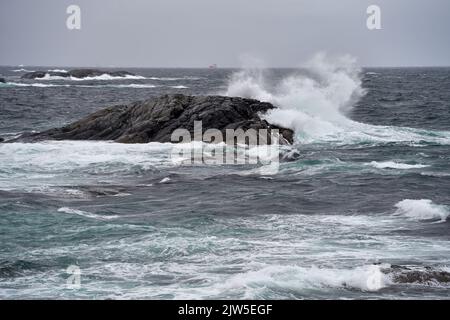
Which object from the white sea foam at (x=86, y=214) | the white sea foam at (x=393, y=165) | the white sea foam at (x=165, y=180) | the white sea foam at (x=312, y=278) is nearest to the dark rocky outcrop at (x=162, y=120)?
the white sea foam at (x=393, y=165)

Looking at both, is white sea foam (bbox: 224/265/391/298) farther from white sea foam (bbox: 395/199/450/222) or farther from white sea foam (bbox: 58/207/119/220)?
white sea foam (bbox: 58/207/119/220)

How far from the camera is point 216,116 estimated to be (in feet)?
100

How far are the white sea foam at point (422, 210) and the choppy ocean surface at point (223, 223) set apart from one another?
0.15 feet

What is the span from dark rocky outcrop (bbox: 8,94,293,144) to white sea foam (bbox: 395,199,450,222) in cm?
1251

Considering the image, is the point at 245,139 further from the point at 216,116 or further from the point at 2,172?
the point at 2,172

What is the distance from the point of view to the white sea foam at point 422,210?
1695 cm

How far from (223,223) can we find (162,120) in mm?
15625

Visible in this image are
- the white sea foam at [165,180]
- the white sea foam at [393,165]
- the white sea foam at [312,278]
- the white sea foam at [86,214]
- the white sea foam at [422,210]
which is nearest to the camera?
the white sea foam at [312,278]

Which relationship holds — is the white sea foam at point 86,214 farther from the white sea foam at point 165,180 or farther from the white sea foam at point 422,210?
the white sea foam at point 422,210

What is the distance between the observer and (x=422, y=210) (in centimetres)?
1738

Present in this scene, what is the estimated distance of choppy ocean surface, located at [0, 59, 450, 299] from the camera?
38.1 ft

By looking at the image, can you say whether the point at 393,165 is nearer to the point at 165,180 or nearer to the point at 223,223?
the point at 165,180

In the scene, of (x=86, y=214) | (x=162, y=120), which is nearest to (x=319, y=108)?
(x=162, y=120)
